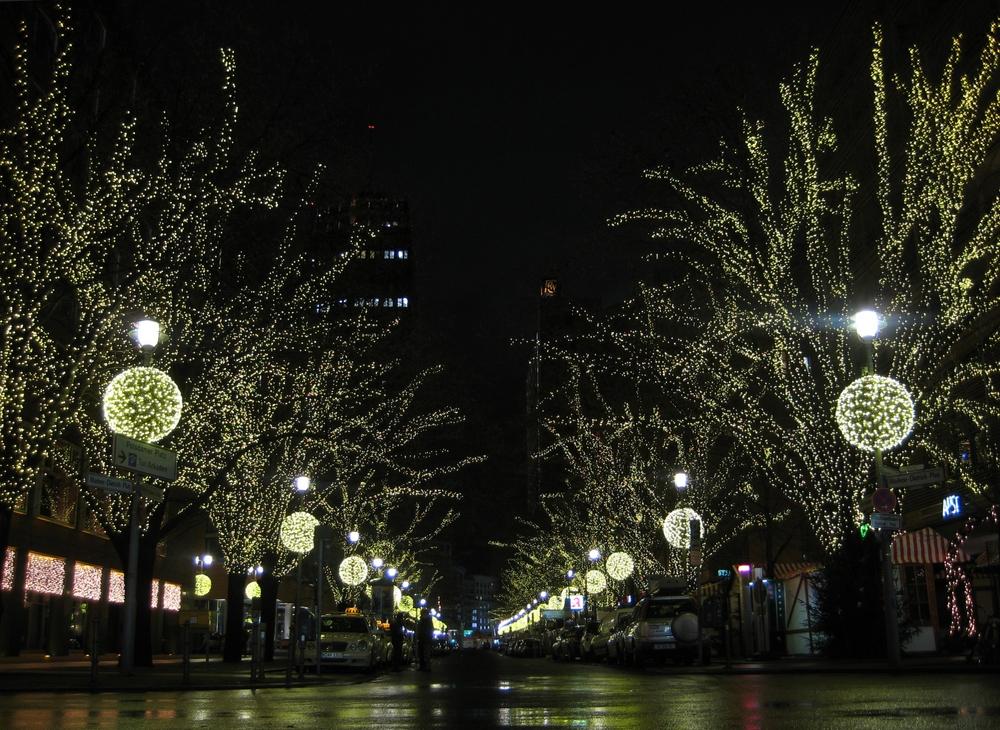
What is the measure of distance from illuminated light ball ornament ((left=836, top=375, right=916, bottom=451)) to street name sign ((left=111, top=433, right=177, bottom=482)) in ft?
40.2

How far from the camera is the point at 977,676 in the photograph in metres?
17.9

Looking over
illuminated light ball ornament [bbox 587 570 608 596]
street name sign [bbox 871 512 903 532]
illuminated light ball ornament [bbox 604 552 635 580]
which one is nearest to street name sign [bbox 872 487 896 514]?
street name sign [bbox 871 512 903 532]

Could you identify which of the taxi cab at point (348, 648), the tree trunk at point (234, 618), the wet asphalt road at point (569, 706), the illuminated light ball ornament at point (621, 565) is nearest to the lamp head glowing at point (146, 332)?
the wet asphalt road at point (569, 706)

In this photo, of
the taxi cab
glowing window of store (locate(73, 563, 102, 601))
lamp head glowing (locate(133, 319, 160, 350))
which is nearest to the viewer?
lamp head glowing (locate(133, 319, 160, 350))

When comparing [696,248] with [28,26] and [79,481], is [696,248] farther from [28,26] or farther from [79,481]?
[28,26]

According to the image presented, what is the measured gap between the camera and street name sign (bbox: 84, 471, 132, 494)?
17.5 m

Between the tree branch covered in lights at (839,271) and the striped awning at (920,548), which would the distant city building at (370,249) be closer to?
the tree branch covered in lights at (839,271)

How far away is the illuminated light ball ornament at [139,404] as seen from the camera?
18.2 meters

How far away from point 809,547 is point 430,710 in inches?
1194

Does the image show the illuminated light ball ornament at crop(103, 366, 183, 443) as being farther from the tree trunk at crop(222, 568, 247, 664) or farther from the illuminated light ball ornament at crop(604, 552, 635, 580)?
the illuminated light ball ornament at crop(604, 552, 635, 580)

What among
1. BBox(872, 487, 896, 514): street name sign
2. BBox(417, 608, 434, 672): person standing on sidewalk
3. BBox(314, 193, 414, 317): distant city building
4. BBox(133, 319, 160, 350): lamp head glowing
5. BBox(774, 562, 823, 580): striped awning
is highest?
BBox(314, 193, 414, 317): distant city building

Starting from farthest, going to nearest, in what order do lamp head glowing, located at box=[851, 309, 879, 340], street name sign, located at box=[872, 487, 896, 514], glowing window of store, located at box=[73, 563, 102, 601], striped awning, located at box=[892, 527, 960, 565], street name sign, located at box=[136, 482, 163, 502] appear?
glowing window of store, located at box=[73, 563, 102, 601], striped awning, located at box=[892, 527, 960, 565], lamp head glowing, located at box=[851, 309, 879, 340], street name sign, located at box=[872, 487, 896, 514], street name sign, located at box=[136, 482, 163, 502]

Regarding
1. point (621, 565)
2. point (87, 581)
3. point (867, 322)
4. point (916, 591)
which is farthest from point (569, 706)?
point (621, 565)

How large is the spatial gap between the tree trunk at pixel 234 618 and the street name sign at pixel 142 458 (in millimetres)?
16790
